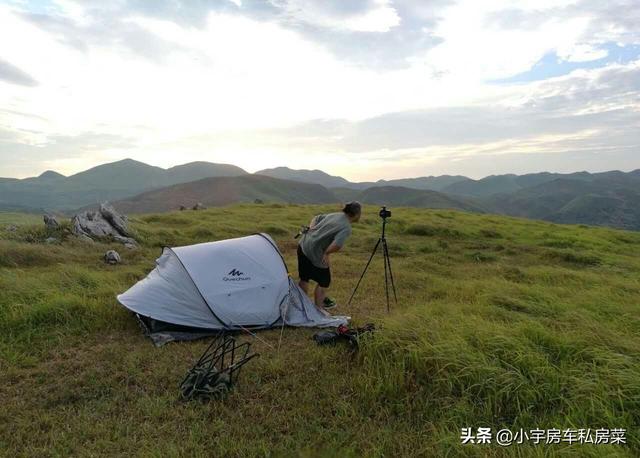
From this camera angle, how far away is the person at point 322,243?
862cm

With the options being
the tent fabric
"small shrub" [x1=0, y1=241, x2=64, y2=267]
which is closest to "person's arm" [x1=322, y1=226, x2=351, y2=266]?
the tent fabric

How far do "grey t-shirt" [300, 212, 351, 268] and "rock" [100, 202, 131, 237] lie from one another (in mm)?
12849

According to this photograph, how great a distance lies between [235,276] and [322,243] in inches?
77.2

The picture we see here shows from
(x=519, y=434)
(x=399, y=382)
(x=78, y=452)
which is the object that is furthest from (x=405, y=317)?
(x=78, y=452)

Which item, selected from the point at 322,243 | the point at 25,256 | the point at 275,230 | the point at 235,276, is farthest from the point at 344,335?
the point at 275,230

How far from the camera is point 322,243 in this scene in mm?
8836

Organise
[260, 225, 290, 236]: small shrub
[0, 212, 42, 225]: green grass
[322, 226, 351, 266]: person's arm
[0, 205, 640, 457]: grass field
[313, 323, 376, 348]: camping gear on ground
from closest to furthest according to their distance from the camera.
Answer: [0, 205, 640, 457]: grass field → [313, 323, 376, 348]: camping gear on ground → [322, 226, 351, 266]: person's arm → [0, 212, 42, 225]: green grass → [260, 225, 290, 236]: small shrub

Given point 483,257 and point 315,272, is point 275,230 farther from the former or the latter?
point 315,272

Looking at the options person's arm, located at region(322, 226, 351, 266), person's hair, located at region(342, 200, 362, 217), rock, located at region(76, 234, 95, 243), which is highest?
person's hair, located at region(342, 200, 362, 217)

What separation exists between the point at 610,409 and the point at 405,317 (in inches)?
117

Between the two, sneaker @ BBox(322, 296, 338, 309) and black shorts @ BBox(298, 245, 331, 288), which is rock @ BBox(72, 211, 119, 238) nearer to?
black shorts @ BBox(298, 245, 331, 288)

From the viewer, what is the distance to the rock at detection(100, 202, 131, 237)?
1873 cm

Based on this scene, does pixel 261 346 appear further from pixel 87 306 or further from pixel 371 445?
pixel 87 306

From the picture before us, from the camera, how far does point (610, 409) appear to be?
4820 millimetres
